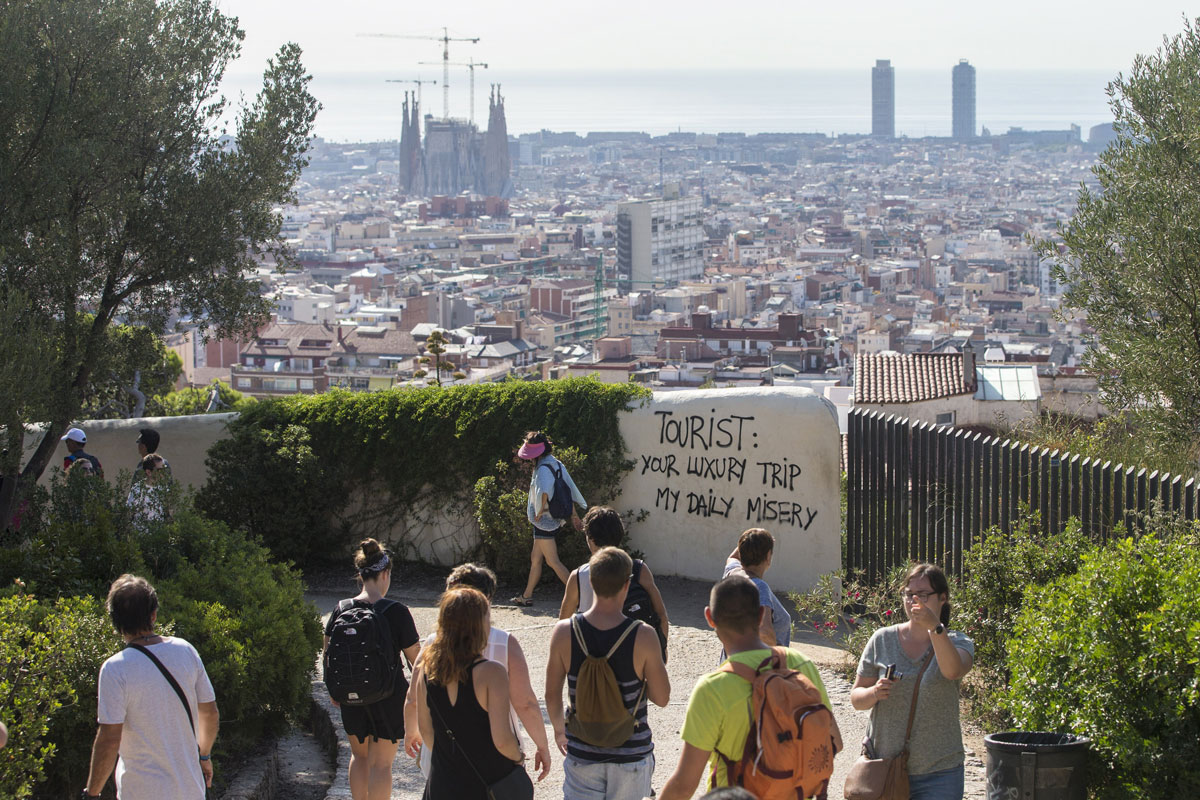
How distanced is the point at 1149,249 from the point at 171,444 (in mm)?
7337

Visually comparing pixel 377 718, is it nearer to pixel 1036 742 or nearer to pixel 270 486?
pixel 1036 742

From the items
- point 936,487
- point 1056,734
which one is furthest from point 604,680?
point 936,487

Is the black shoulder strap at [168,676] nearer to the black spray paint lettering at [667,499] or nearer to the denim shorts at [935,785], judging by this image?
the denim shorts at [935,785]

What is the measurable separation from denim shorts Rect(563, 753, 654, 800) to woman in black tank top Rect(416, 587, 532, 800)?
23cm

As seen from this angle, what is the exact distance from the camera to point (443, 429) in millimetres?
9133

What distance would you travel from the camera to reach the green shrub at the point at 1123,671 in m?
3.82

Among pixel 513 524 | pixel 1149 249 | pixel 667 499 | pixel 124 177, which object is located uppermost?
pixel 124 177

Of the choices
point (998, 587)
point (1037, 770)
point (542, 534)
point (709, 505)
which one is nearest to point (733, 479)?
point (709, 505)

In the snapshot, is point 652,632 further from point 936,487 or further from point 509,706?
point 936,487

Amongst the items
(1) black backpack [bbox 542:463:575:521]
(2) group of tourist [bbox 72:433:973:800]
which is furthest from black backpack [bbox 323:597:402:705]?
(1) black backpack [bbox 542:463:575:521]

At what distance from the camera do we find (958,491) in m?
7.11

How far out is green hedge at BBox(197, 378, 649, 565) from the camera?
8.80m

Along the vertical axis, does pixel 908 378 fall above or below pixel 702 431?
below

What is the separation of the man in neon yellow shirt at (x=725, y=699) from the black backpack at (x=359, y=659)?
128cm
